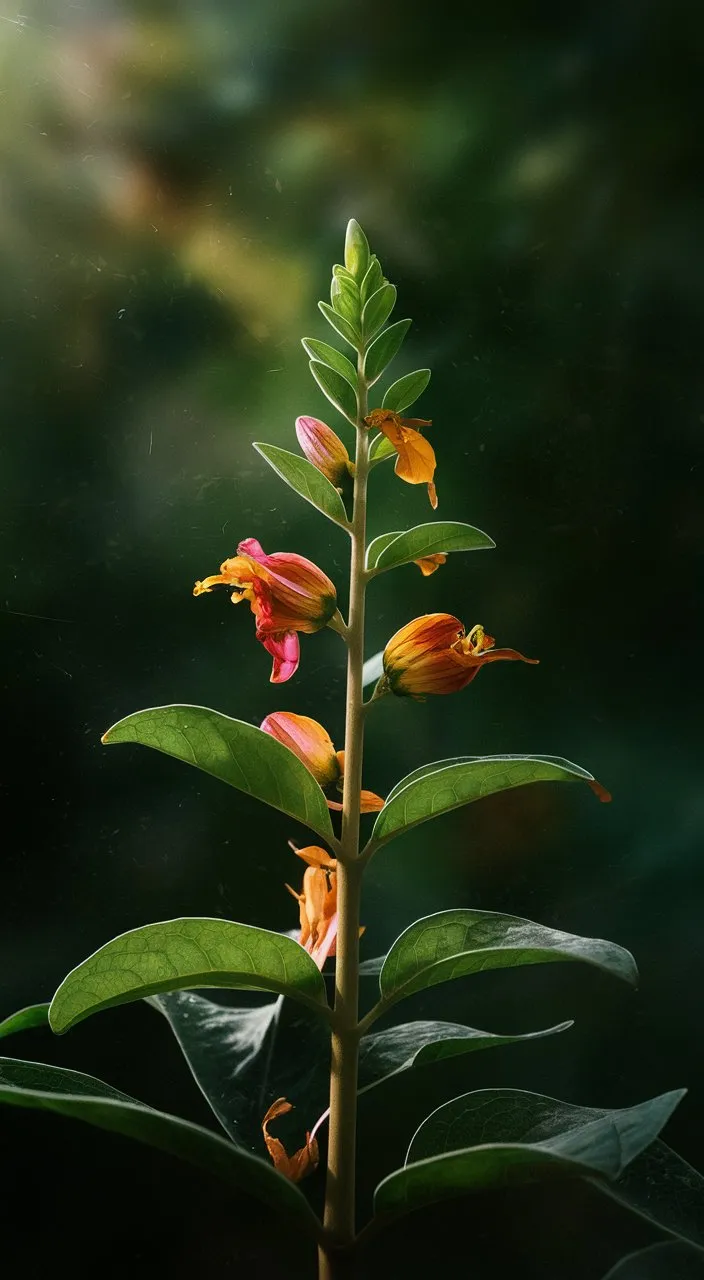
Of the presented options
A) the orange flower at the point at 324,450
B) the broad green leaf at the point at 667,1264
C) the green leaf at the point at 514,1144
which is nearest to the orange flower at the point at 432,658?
the orange flower at the point at 324,450

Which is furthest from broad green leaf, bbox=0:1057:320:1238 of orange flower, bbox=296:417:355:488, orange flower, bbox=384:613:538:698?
orange flower, bbox=296:417:355:488

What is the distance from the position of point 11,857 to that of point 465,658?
1.47 feet

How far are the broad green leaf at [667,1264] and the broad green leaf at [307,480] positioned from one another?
0.48 metres

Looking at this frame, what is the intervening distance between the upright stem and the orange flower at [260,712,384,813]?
3 cm

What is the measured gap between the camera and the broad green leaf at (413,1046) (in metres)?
0.52

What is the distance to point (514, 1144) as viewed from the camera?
0.39 metres

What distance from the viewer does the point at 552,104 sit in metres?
0.84

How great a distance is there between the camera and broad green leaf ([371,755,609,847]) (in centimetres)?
46

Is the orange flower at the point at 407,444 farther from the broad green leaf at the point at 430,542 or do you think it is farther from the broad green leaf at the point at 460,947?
the broad green leaf at the point at 460,947

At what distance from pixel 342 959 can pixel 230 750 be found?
13cm

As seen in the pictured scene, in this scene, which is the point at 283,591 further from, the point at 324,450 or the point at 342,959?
the point at 342,959

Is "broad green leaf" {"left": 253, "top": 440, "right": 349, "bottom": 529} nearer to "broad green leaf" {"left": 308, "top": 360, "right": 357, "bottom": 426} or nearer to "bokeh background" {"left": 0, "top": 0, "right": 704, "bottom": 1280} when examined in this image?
"broad green leaf" {"left": 308, "top": 360, "right": 357, "bottom": 426}

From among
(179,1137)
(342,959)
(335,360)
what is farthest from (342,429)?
(179,1137)

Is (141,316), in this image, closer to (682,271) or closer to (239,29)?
(239,29)
